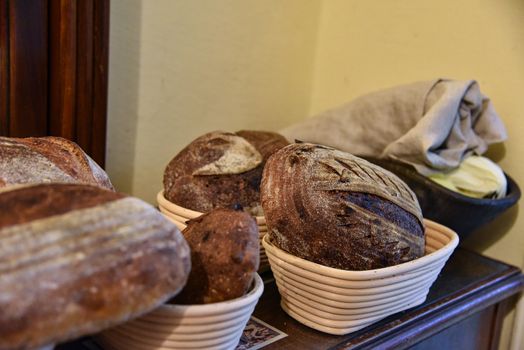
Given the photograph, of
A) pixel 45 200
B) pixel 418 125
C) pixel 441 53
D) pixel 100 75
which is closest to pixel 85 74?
pixel 100 75

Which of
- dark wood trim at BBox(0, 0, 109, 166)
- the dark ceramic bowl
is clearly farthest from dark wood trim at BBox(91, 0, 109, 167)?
the dark ceramic bowl

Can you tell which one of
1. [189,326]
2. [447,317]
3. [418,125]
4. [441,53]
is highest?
[441,53]

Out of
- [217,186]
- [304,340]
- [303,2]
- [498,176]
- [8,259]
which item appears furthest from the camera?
[303,2]

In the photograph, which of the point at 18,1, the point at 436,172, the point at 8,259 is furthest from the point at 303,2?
the point at 8,259

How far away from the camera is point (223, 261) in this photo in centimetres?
50

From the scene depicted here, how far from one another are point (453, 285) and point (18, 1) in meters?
0.75

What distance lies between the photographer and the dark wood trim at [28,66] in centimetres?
76

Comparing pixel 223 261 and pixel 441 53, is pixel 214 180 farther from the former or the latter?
pixel 441 53

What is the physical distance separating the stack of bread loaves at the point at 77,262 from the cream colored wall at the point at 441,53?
0.72m

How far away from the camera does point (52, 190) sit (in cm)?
44

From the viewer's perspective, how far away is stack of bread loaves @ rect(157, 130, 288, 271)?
741 millimetres

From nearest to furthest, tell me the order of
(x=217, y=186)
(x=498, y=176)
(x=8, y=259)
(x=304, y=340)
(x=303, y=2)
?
1. (x=8, y=259)
2. (x=304, y=340)
3. (x=217, y=186)
4. (x=498, y=176)
5. (x=303, y=2)

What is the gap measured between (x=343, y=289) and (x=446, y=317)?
0.21 m

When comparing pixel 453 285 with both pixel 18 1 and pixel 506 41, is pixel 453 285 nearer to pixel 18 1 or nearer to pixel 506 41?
pixel 506 41
